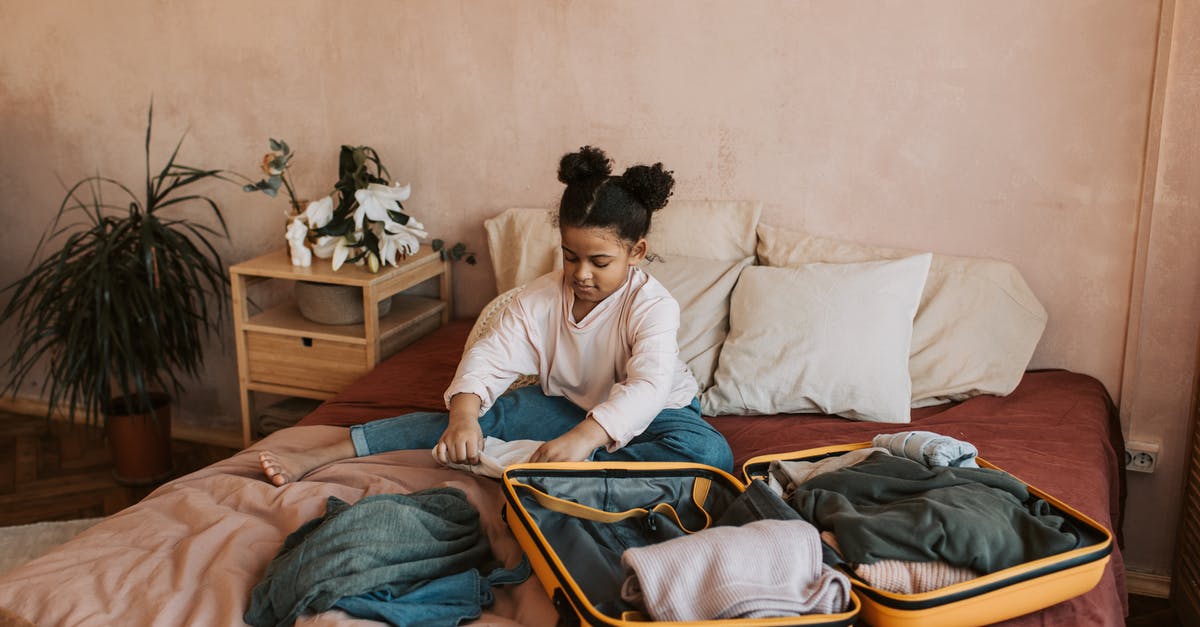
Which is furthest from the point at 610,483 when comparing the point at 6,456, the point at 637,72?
the point at 6,456

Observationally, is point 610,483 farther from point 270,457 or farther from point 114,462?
point 114,462

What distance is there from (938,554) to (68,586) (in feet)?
4.05

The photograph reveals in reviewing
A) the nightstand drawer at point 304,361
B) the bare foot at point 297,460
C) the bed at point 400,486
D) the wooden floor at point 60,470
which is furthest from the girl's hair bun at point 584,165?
the wooden floor at point 60,470

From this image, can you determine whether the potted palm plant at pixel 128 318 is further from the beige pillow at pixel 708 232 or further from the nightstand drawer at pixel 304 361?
the beige pillow at pixel 708 232

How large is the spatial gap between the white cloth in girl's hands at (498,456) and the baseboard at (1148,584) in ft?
5.12

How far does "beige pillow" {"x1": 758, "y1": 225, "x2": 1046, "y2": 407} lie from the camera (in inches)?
83.5

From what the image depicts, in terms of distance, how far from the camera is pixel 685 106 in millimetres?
2412

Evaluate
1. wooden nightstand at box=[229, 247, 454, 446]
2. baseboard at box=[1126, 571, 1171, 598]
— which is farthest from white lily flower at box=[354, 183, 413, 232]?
baseboard at box=[1126, 571, 1171, 598]

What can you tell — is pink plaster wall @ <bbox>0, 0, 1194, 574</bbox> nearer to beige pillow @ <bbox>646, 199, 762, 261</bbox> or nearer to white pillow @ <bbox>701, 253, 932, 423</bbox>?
beige pillow @ <bbox>646, 199, 762, 261</bbox>

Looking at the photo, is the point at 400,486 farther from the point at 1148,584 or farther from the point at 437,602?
the point at 1148,584

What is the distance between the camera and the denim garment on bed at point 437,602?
1.24m

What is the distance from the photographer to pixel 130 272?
8.53 feet

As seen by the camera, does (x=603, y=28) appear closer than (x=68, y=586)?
No

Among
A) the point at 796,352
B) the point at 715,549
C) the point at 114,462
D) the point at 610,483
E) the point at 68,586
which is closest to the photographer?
the point at 715,549
